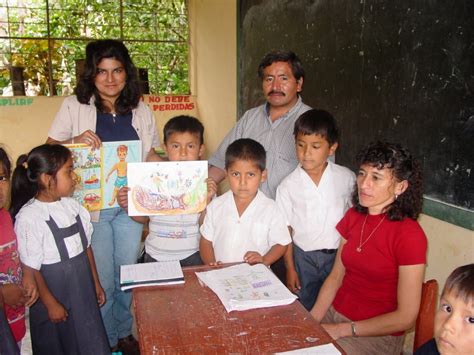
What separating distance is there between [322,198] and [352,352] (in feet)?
2.38

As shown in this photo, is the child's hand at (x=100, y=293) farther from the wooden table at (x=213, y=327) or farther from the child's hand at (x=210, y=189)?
the wooden table at (x=213, y=327)

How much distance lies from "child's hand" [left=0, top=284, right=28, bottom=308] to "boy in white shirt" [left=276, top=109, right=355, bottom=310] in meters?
1.20

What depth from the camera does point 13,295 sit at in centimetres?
186

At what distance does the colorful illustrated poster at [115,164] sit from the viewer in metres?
2.32

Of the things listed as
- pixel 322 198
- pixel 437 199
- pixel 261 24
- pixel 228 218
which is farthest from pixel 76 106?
pixel 261 24

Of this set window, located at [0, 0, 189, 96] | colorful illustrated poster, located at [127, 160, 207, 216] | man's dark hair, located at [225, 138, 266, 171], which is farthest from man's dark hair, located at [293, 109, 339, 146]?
window, located at [0, 0, 189, 96]

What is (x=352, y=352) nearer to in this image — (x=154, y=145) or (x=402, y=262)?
(x=402, y=262)

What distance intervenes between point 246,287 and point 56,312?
0.95 metres

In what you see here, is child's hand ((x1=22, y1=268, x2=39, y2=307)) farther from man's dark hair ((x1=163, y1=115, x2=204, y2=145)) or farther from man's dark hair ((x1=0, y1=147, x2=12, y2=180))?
man's dark hair ((x1=163, y1=115, x2=204, y2=145))

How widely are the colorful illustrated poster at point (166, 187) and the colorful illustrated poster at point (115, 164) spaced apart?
272 mm

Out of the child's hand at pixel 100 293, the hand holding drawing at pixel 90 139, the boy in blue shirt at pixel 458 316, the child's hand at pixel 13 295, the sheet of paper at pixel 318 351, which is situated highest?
the hand holding drawing at pixel 90 139

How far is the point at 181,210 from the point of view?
7.17 ft

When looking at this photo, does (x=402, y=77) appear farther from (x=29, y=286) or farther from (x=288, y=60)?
(x=29, y=286)

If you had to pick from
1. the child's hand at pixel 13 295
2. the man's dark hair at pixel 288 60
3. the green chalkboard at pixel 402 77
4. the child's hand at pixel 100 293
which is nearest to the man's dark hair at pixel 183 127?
the man's dark hair at pixel 288 60
